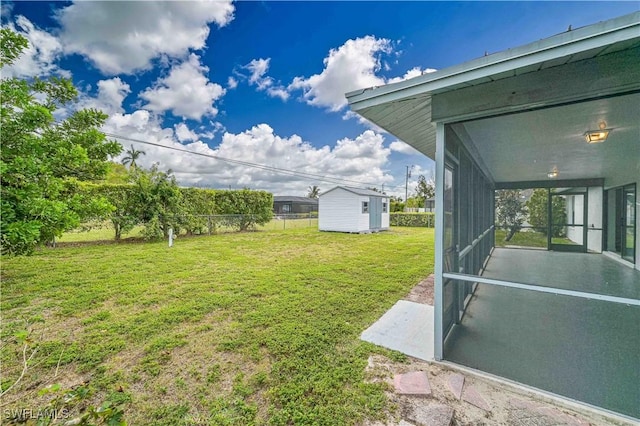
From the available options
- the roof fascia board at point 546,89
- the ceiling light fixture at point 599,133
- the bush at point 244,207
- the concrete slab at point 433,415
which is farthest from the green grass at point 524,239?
the bush at point 244,207

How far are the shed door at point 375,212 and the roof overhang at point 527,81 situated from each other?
12.2 meters

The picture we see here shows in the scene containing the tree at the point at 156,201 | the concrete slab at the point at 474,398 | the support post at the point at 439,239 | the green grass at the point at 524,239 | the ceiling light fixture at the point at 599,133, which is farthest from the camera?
the green grass at the point at 524,239

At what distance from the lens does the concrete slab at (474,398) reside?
202cm

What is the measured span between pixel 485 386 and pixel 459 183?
2228 mm

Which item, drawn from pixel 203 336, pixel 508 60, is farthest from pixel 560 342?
pixel 203 336

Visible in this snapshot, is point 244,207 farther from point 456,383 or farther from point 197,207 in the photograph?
point 456,383

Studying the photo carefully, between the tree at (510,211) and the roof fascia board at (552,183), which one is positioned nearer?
the roof fascia board at (552,183)

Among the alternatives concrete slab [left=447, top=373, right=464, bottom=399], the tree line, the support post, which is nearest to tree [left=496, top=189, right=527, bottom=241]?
the support post

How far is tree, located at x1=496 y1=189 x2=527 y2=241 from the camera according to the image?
33.4 ft

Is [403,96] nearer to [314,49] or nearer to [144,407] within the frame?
[144,407]

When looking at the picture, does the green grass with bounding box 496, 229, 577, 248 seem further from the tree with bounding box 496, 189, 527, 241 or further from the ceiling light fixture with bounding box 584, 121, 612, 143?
the ceiling light fixture with bounding box 584, 121, 612, 143

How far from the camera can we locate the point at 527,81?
7.06 feet

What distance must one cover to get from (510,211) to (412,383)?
10756mm

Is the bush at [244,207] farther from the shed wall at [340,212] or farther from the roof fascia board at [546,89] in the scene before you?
the roof fascia board at [546,89]
